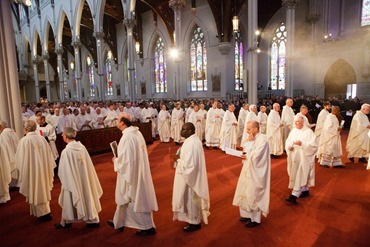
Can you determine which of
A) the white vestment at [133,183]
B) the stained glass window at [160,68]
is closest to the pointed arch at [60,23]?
the stained glass window at [160,68]

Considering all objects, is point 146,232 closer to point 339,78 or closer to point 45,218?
point 45,218

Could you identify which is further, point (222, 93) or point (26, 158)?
point (222, 93)

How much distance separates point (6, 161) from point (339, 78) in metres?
22.6

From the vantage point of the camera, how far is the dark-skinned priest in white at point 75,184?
3969mm

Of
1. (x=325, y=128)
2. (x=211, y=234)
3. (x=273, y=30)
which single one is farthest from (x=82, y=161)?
(x=273, y=30)

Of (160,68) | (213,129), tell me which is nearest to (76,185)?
(213,129)

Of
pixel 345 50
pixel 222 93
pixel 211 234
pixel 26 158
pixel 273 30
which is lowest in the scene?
pixel 211 234

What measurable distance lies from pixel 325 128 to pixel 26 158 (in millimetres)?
7768

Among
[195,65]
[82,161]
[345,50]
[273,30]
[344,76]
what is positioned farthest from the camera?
[195,65]

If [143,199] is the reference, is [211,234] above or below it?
below

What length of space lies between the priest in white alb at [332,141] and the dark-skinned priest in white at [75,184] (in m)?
6.66

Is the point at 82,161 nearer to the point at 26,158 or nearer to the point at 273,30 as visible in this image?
the point at 26,158

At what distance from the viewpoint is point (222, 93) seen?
22.8 m

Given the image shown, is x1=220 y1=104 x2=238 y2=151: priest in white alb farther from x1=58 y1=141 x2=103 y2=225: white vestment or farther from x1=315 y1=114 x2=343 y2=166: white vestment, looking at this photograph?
x1=58 y1=141 x2=103 y2=225: white vestment
